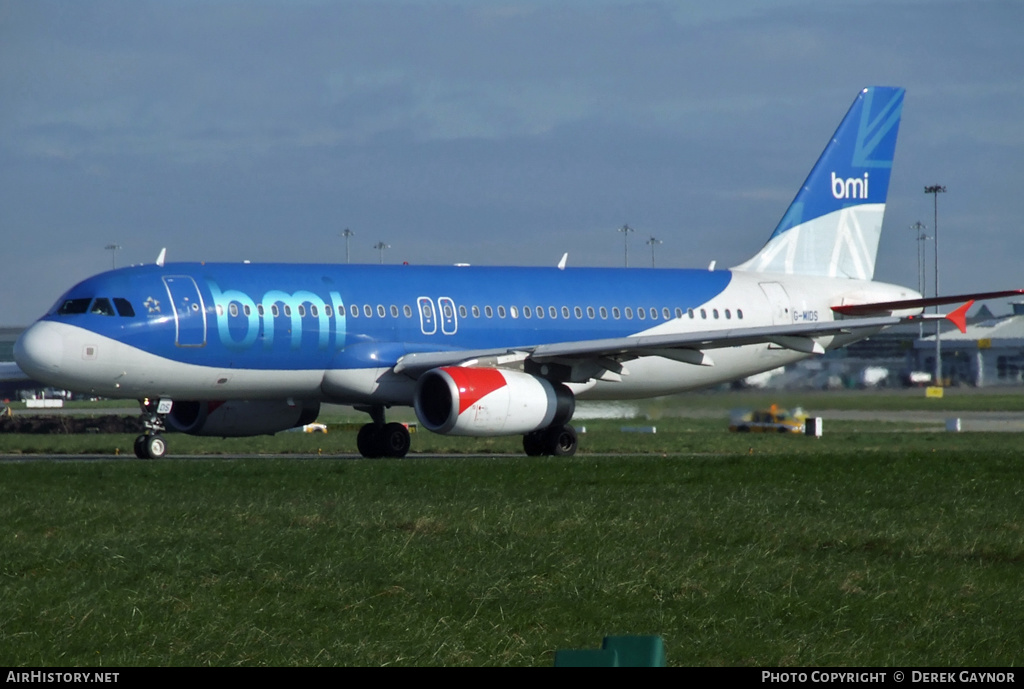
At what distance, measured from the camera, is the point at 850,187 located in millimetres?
36281

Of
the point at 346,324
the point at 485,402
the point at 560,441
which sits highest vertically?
the point at 346,324

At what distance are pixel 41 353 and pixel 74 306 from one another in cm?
121

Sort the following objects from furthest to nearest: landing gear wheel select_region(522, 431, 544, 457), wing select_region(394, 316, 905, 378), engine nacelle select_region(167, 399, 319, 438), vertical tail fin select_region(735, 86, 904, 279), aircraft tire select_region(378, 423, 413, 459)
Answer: vertical tail fin select_region(735, 86, 904, 279) → aircraft tire select_region(378, 423, 413, 459) → engine nacelle select_region(167, 399, 319, 438) → landing gear wheel select_region(522, 431, 544, 457) → wing select_region(394, 316, 905, 378)

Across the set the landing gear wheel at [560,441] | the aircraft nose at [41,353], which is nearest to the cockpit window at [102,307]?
the aircraft nose at [41,353]

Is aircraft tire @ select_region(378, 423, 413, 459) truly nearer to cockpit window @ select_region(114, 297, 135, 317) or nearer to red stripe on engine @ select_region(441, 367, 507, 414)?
red stripe on engine @ select_region(441, 367, 507, 414)

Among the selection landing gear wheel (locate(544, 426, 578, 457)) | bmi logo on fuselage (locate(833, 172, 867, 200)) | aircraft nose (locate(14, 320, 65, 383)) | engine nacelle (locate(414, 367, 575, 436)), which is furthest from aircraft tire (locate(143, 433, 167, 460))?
bmi logo on fuselage (locate(833, 172, 867, 200))

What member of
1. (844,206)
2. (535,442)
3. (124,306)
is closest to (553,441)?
(535,442)

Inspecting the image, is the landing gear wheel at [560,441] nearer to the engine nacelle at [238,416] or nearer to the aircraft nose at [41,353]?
the engine nacelle at [238,416]

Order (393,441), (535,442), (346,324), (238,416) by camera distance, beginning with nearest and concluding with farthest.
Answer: (346,324), (535,442), (238,416), (393,441)

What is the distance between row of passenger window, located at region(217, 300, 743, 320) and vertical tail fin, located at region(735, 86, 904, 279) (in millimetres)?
Answer: 3234

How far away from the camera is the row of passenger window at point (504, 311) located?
27167 millimetres

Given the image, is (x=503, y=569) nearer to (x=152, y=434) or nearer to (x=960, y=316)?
(x=152, y=434)

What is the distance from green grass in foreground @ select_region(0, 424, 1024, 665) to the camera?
32.7ft

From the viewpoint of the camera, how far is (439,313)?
2919 centimetres
